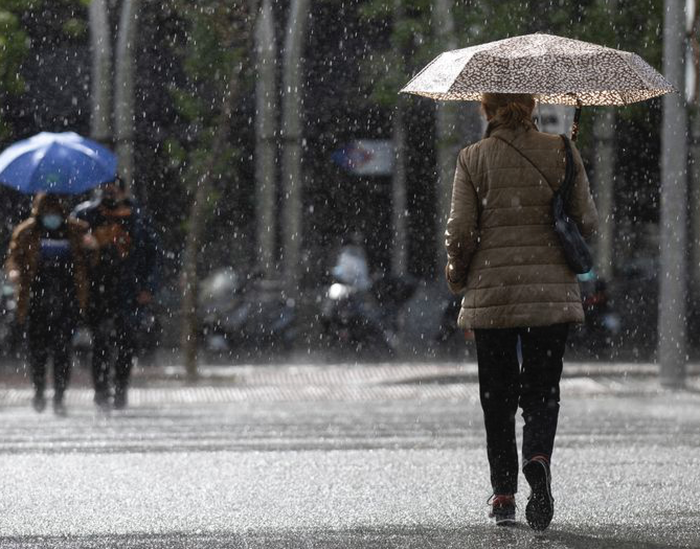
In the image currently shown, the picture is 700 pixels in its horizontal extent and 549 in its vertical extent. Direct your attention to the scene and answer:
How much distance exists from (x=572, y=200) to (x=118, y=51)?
799 inches

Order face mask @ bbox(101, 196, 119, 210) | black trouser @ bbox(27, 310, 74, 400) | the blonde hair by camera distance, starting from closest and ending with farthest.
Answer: the blonde hair
black trouser @ bbox(27, 310, 74, 400)
face mask @ bbox(101, 196, 119, 210)

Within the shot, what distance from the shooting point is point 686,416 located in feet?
37.3

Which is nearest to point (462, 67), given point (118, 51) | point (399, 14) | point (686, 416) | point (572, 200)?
point (572, 200)

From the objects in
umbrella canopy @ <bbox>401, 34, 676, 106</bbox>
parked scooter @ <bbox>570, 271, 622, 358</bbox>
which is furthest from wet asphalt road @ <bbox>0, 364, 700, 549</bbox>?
parked scooter @ <bbox>570, 271, 622, 358</bbox>

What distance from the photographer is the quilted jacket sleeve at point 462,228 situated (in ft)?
19.6

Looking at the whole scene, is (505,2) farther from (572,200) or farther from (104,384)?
(572,200)

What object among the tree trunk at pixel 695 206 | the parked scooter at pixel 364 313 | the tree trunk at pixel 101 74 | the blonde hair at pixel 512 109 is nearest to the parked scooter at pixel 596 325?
the parked scooter at pixel 364 313

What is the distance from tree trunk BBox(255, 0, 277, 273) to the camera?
25.8 meters

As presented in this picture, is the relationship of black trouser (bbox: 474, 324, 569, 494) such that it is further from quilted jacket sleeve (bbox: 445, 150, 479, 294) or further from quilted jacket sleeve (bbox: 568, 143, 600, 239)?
quilted jacket sleeve (bbox: 568, 143, 600, 239)

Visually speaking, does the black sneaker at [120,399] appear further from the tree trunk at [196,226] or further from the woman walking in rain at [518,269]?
the woman walking in rain at [518,269]

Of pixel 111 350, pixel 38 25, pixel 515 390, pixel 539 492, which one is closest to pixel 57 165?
pixel 111 350

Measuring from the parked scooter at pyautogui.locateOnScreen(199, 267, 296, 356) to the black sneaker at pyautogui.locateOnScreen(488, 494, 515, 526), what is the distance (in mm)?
13322

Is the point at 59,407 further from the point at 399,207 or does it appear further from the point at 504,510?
the point at 399,207

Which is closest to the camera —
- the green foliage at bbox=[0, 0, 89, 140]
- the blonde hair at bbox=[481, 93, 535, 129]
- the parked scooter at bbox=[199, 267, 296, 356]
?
the blonde hair at bbox=[481, 93, 535, 129]
